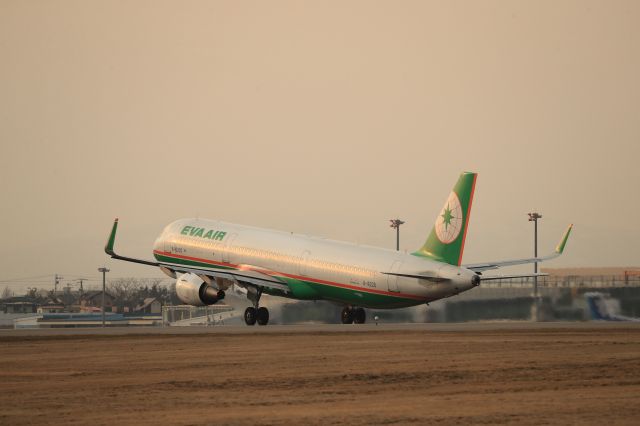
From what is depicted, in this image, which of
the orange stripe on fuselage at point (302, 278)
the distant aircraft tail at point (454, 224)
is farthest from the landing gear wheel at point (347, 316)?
the distant aircraft tail at point (454, 224)

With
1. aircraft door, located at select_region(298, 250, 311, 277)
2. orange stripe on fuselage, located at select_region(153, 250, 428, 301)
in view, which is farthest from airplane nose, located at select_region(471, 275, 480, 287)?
aircraft door, located at select_region(298, 250, 311, 277)

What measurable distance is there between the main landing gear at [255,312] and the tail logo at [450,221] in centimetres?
1212

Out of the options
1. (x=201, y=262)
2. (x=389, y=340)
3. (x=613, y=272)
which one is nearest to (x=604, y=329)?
(x=389, y=340)

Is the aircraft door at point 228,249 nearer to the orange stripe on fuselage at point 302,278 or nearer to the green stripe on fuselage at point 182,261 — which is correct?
the orange stripe on fuselage at point 302,278

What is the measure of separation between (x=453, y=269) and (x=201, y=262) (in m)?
18.1

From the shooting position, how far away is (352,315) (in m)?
65.9

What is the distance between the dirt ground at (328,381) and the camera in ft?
78.7

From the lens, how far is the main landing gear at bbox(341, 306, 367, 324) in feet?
216

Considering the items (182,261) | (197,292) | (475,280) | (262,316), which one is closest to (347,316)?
(262,316)

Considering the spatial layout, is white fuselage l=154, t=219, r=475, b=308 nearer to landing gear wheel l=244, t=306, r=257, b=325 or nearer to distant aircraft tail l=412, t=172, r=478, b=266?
distant aircraft tail l=412, t=172, r=478, b=266

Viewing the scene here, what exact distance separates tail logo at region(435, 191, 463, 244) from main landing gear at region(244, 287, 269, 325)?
12.1 metres

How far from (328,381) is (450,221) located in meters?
29.8

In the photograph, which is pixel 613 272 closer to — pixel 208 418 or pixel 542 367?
pixel 542 367

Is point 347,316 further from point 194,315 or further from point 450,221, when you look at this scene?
point 194,315
